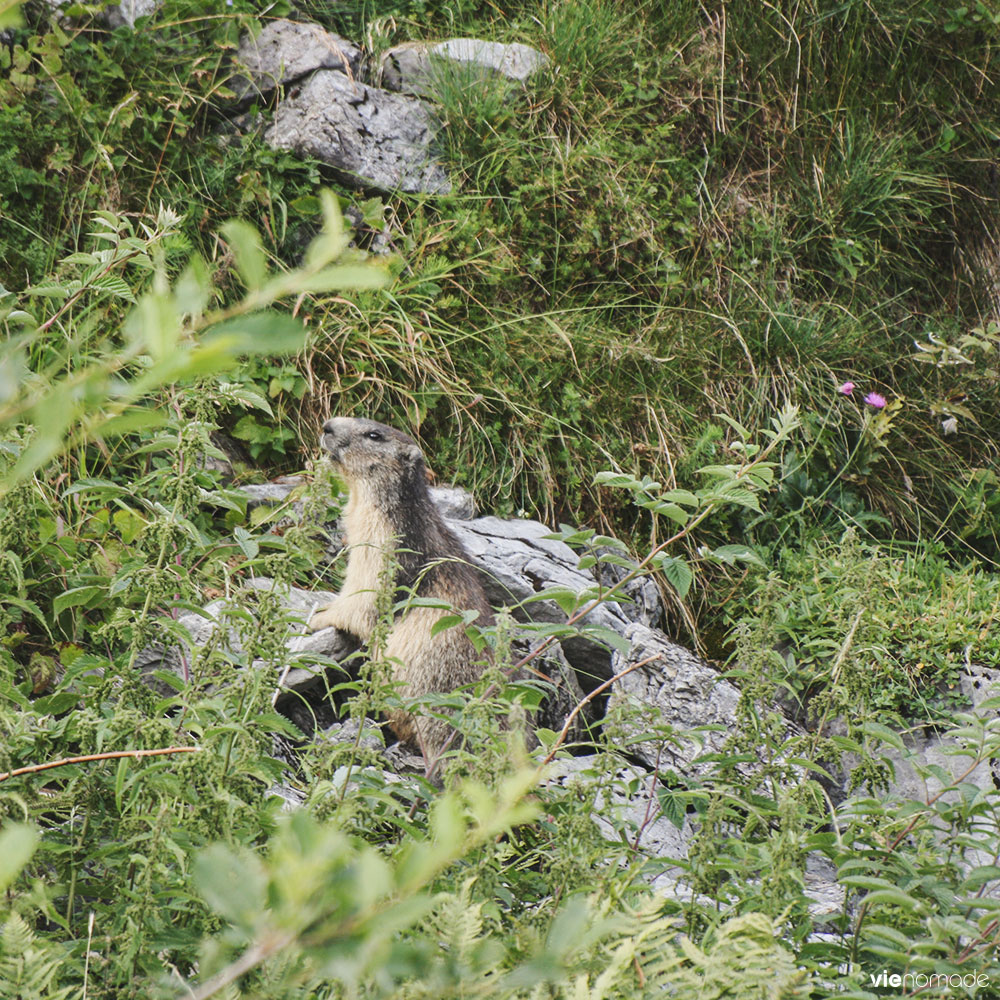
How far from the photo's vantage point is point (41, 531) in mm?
3861

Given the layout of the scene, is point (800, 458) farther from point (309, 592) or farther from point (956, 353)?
point (309, 592)

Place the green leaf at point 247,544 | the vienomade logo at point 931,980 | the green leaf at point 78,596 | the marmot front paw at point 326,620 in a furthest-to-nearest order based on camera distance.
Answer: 1. the marmot front paw at point 326,620
2. the green leaf at point 247,544
3. the green leaf at point 78,596
4. the vienomade logo at point 931,980

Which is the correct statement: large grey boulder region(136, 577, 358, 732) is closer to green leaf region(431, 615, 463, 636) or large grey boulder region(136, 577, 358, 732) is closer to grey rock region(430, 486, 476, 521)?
green leaf region(431, 615, 463, 636)

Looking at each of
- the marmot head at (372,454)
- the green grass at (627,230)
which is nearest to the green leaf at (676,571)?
the marmot head at (372,454)

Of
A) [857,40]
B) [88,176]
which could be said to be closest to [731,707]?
[88,176]

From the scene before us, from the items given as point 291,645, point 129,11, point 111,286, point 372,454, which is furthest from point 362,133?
point 111,286

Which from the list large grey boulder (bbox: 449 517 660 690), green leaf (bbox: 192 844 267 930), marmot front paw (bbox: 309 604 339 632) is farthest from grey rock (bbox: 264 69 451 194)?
green leaf (bbox: 192 844 267 930)

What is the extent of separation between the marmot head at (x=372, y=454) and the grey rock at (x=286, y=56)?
2.61 m

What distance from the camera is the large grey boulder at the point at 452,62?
655 centimetres

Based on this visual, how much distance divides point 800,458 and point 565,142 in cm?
251

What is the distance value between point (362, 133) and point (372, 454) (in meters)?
2.47

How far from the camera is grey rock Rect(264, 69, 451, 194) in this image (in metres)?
6.14

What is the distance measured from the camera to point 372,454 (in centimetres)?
493

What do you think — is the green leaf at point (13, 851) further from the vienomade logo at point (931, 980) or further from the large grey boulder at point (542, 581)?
the large grey boulder at point (542, 581)
